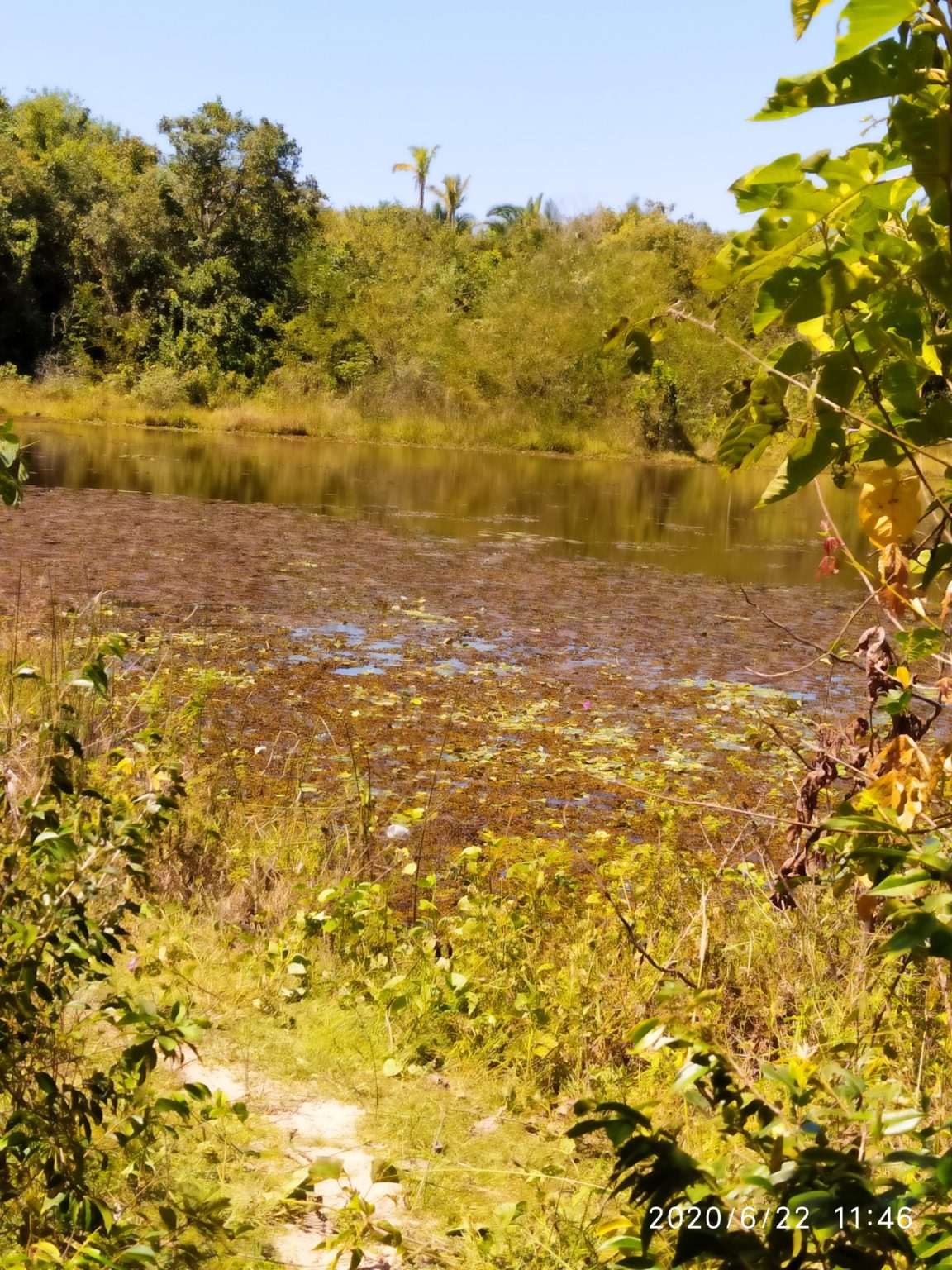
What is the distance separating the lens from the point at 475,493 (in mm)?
20797

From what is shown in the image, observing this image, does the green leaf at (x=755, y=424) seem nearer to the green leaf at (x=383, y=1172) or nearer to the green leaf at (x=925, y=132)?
the green leaf at (x=925, y=132)

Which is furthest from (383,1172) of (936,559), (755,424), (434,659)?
(434,659)

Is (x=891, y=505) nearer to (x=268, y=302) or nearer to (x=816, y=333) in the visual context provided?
(x=816, y=333)

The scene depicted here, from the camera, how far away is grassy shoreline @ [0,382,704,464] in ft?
94.3

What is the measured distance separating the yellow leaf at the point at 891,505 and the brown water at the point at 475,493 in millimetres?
10712

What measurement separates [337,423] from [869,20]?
3113cm

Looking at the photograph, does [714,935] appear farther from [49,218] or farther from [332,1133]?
[49,218]

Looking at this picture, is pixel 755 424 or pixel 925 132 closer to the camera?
pixel 925 132

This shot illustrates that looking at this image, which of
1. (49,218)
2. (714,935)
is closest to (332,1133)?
(714,935)

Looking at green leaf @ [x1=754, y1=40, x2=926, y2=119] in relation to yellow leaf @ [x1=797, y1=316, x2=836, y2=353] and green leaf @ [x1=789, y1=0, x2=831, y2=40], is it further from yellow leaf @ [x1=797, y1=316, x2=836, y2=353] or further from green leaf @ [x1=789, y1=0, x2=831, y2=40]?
yellow leaf @ [x1=797, y1=316, x2=836, y2=353]

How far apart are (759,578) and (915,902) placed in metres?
12.9

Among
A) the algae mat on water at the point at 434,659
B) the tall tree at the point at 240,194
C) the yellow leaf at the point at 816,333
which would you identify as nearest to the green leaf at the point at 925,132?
the yellow leaf at the point at 816,333

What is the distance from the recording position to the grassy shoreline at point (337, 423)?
1132 inches

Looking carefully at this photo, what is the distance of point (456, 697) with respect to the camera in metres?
7.11
